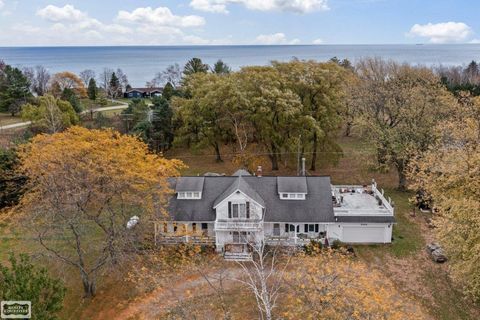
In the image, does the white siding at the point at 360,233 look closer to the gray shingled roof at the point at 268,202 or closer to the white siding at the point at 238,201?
the gray shingled roof at the point at 268,202

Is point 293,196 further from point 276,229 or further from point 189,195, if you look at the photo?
point 189,195

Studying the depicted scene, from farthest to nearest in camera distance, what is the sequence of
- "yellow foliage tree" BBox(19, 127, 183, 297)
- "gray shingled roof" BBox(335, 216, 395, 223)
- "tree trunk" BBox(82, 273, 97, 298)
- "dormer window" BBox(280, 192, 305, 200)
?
"dormer window" BBox(280, 192, 305, 200) → "gray shingled roof" BBox(335, 216, 395, 223) → "tree trunk" BBox(82, 273, 97, 298) → "yellow foliage tree" BBox(19, 127, 183, 297)

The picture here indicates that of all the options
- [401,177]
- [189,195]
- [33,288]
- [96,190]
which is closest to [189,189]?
[189,195]

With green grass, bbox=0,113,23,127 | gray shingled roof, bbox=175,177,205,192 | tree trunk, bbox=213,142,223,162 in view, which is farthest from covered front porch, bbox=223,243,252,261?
green grass, bbox=0,113,23,127

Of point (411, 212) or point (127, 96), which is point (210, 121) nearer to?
point (411, 212)

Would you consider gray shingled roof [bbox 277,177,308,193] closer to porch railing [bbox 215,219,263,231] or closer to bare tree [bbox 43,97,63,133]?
porch railing [bbox 215,219,263,231]

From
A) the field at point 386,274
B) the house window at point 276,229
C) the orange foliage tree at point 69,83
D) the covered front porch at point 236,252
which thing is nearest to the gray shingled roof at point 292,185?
the house window at point 276,229
